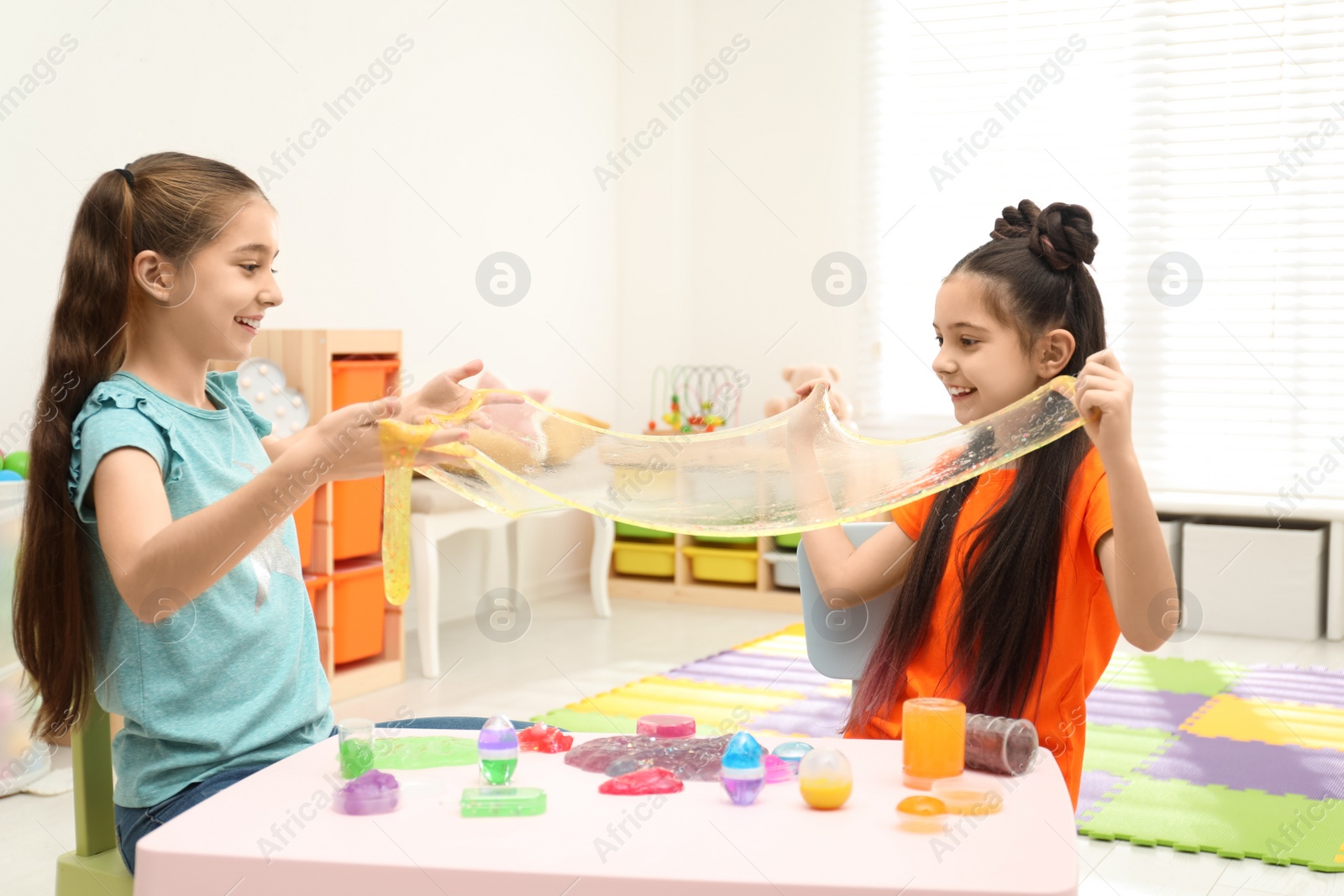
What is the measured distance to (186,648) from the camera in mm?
1329

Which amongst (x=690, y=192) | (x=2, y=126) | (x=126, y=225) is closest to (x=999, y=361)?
(x=126, y=225)

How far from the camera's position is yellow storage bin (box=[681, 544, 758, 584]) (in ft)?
16.5

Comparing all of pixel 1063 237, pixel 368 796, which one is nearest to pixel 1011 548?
pixel 1063 237

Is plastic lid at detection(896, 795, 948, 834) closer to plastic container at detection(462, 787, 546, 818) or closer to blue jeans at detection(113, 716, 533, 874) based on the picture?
plastic container at detection(462, 787, 546, 818)

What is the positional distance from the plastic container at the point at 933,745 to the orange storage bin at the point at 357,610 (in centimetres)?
257

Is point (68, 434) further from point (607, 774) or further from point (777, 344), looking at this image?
point (777, 344)

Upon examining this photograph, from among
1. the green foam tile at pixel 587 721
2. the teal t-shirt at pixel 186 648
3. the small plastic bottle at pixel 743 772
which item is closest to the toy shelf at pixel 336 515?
the green foam tile at pixel 587 721

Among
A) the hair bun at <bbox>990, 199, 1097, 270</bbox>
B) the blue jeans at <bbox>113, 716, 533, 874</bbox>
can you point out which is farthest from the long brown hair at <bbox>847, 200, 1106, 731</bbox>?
the blue jeans at <bbox>113, 716, 533, 874</bbox>

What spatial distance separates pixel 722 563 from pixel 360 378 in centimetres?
208

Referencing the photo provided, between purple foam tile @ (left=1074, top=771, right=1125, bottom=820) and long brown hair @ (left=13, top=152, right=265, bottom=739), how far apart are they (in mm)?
2027

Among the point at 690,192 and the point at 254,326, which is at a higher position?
the point at 690,192

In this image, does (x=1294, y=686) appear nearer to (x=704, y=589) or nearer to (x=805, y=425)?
(x=704, y=589)

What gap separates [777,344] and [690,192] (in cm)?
87

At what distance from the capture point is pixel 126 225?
137 centimetres
